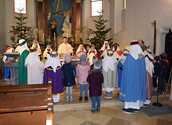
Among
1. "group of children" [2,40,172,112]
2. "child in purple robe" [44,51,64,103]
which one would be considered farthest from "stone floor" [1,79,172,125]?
"child in purple robe" [44,51,64,103]

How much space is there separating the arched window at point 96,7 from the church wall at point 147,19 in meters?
3.62

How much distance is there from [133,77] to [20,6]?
1219 cm

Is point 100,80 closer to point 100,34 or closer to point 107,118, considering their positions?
point 107,118

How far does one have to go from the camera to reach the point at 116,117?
732 centimetres

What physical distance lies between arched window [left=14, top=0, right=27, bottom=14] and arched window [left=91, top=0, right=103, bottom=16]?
428 cm

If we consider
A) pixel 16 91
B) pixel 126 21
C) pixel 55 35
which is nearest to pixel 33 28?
pixel 55 35

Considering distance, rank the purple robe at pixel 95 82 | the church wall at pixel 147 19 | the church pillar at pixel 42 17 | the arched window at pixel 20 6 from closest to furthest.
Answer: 1. the purple robe at pixel 95 82
2. the church wall at pixel 147 19
3. the arched window at pixel 20 6
4. the church pillar at pixel 42 17

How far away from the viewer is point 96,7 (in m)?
18.5

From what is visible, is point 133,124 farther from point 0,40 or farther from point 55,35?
point 55,35

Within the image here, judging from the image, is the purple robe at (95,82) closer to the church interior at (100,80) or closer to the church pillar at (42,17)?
the church interior at (100,80)

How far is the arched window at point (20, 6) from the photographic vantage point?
57.6 ft

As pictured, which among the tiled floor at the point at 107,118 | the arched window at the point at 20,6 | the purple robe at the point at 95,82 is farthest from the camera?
the arched window at the point at 20,6

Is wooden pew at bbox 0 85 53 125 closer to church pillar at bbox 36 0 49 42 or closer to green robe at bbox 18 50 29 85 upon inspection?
green robe at bbox 18 50 29 85

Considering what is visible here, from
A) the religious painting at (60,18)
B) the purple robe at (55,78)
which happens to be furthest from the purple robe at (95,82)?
the religious painting at (60,18)
